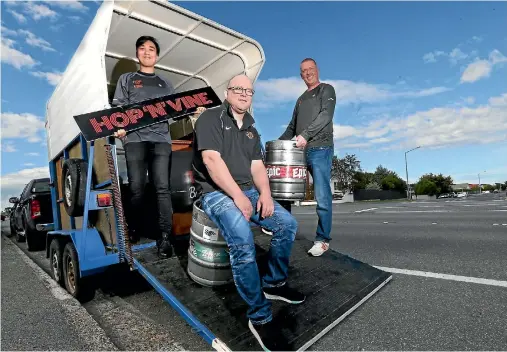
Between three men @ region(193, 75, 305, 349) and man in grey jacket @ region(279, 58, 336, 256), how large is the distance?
1.17m

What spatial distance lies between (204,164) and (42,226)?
5.54 m

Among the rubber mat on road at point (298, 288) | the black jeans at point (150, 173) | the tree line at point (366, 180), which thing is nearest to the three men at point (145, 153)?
the black jeans at point (150, 173)

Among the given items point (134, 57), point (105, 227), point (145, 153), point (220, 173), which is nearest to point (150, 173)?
point (145, 153)

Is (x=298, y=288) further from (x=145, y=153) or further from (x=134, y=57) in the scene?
(x=134, y=57)

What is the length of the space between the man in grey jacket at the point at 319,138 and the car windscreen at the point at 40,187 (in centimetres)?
733

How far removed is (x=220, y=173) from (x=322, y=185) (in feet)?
5.92

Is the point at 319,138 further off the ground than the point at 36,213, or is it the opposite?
the point at 319,138

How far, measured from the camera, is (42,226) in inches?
253

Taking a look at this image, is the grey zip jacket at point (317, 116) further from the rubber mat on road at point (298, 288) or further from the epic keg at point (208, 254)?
the epic keg at point (208, 254)

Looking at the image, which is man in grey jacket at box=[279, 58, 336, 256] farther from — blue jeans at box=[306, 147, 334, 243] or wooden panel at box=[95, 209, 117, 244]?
wooden panel at box=[95, 209, 117, 244]

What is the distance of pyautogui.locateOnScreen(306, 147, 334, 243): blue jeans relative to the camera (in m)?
3.77

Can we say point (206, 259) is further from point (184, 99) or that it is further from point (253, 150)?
point (184, 99)

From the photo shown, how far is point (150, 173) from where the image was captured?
11.7 feet

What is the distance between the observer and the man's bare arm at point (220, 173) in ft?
7.68
